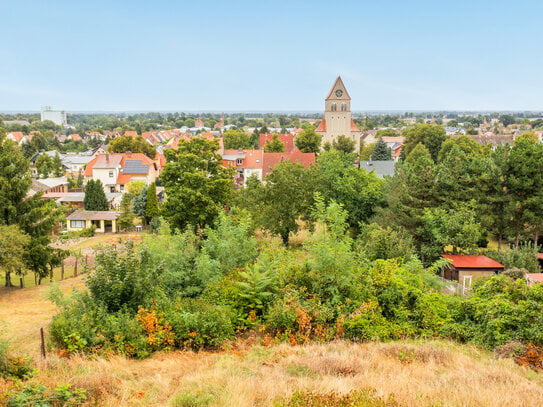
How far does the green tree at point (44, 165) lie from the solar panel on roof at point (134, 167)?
753 inches

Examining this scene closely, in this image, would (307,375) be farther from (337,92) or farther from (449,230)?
(337,92)

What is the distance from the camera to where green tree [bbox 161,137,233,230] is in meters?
26.7

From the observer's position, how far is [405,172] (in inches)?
1078

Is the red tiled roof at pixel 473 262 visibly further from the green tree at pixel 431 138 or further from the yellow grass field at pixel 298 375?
the green tree at pixel 431 138

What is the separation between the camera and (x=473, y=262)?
19.6 metres

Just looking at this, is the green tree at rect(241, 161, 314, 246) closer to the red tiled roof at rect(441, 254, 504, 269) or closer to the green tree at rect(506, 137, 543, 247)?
the red tiled roof at rect(441, 254, 504, 269)

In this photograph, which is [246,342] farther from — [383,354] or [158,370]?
[383,354]

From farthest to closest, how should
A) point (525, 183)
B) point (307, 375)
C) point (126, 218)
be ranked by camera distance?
point (126, 218), point (525, 183), point (307, 375)

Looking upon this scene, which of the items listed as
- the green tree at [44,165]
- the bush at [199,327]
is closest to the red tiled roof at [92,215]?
the bush at [199,327]

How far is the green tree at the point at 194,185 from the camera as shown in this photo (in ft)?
87.6

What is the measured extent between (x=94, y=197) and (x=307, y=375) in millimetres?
36355

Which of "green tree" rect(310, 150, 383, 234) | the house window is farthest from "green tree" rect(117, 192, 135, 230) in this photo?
"green tree" rect(310, 150, 383, 234)

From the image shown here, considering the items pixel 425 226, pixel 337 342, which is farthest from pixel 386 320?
pixel 425 226

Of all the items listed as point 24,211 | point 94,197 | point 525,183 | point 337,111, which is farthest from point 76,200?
point 337,111
